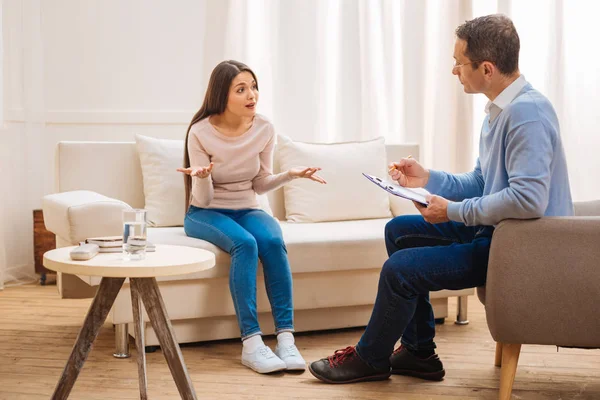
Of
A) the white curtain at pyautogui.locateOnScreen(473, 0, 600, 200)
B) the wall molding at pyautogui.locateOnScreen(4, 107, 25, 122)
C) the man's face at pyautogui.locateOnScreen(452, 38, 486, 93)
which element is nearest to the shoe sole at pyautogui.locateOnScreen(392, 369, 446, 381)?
the man's face at pyautogui.locateOnScreen(452, 38, 486, 93)

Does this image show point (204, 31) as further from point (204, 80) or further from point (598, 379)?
point (598, 379)

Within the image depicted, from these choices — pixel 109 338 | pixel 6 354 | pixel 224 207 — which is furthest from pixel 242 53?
pixel 6 354

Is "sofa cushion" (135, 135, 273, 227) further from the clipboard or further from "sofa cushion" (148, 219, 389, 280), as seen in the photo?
the clipboard

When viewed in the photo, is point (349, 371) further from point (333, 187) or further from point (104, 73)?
point (104, 73)

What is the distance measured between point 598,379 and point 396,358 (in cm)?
66

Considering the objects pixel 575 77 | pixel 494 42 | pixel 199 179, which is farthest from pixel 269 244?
pixel 575 77

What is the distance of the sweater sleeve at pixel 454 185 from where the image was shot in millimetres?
2500

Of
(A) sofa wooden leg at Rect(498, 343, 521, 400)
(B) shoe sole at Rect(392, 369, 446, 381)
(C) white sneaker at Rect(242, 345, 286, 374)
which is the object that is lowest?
(B) shoe sole at Rect(392, 369, 446, 381)

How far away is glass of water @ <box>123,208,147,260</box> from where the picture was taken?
78.3 inches

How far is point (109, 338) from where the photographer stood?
3021 mm

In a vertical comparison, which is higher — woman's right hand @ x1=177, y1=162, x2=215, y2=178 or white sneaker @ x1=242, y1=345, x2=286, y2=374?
woman's right hand @ x1=177, y1=162, x2=215, y2=178

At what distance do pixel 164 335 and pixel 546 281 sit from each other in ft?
3.36

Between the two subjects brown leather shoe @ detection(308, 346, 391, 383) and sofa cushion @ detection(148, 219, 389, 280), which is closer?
brown leather shoe @ detection(308, 346, 391, 383)

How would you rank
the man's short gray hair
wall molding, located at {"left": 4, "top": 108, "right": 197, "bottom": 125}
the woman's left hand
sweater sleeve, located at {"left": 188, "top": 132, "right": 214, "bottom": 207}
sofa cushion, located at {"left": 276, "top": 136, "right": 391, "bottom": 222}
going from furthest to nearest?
wall molding, located at {"left": 4, "top": 108, "right": 197, "bottom": 125}, sofa cushion, located at {"left": 276, "top": 136, "right": 391, "bottom": 222}, sweater sleeve, located at {"left": 188, "top": 132, "right": 214, "bottom": 207}, the woman's left hand, the man's short gray hair
